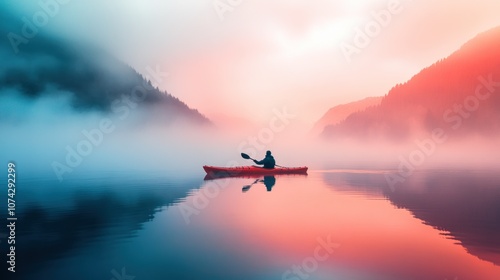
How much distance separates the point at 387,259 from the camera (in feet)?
41.9

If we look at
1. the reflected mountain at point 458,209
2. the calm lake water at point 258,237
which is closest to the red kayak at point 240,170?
the reflected mountain at point 458,209

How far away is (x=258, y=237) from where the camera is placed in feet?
53.3

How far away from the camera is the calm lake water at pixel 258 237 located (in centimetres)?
1166

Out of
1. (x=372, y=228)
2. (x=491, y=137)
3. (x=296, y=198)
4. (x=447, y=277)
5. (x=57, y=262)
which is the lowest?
(x=57, y=262)

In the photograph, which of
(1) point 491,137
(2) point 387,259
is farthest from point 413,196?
(1) point 491,137

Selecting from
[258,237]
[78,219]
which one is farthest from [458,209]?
[78,219]

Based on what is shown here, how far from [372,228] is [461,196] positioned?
49.3 ft

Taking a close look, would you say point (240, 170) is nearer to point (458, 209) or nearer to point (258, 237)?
point (458, 209)

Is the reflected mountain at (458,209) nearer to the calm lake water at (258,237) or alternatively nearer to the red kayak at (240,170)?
the calm lake water at (258,237)

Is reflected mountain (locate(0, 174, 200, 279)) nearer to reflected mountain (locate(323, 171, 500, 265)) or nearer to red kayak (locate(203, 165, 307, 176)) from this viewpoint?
red kayak (locate(203, 165, 307, 176))

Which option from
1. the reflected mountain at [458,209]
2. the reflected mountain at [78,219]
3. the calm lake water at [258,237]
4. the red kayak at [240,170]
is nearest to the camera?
the calm lake water at [258,237]

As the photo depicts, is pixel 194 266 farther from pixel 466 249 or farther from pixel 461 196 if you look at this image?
pixel 461 196

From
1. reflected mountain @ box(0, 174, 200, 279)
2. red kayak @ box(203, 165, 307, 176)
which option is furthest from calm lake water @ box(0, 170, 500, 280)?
red kayak @ box(203, 165, 307, 176)

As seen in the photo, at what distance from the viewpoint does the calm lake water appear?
11656 mm
